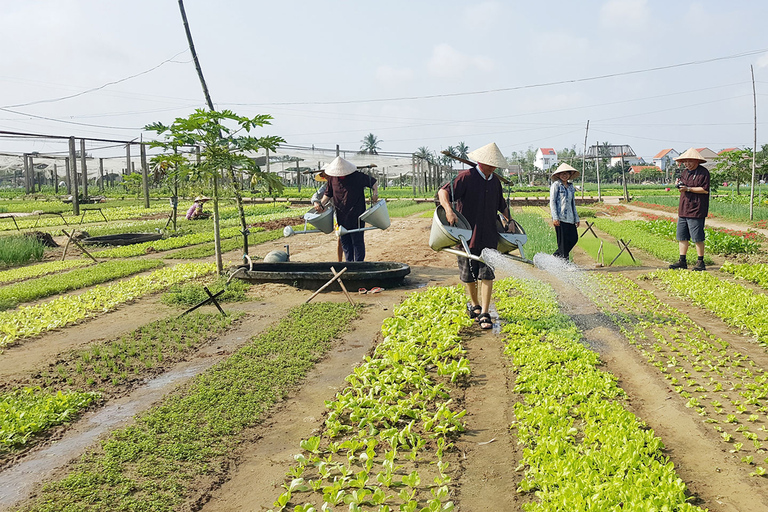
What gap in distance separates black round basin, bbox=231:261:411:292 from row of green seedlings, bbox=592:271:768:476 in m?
2.88

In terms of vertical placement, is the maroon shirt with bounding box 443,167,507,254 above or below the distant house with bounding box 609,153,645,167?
below

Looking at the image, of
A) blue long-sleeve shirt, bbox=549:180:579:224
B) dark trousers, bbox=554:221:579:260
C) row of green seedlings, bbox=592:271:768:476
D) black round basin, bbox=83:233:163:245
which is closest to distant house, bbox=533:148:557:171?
black round basin, bbox=83:233:163:245

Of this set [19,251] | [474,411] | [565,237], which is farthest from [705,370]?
[19,251]

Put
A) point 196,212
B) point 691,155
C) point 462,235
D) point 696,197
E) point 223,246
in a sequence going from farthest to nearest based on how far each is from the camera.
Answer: point 196,212
point 223,246
point 691,155
point 696,197
point 462,235

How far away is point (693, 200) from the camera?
9.23 m

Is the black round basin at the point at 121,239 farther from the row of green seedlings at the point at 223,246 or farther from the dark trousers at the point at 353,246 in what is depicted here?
the dark trousers at the point at 353,246

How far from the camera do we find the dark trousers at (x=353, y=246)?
375 inches

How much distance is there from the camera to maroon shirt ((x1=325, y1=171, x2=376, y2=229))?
30.0 ft

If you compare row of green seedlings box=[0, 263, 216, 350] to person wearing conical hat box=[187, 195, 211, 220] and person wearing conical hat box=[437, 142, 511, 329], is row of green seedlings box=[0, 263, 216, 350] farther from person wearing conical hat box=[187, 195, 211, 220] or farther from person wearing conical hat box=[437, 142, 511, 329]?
person wearing conical hat box=[187, 195, 211, 220]


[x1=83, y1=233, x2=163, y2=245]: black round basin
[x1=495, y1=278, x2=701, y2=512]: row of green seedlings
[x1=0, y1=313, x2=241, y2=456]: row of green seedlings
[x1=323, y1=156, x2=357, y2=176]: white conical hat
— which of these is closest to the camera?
[x1=495, y1=278, x2=701, y2=512]: row of green seedlings

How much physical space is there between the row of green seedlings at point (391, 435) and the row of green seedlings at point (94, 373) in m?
1.93

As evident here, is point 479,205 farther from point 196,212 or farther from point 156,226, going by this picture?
point 196,212

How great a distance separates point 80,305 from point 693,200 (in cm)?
885

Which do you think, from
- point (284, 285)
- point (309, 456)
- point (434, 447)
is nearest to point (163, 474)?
point (309, 456)
